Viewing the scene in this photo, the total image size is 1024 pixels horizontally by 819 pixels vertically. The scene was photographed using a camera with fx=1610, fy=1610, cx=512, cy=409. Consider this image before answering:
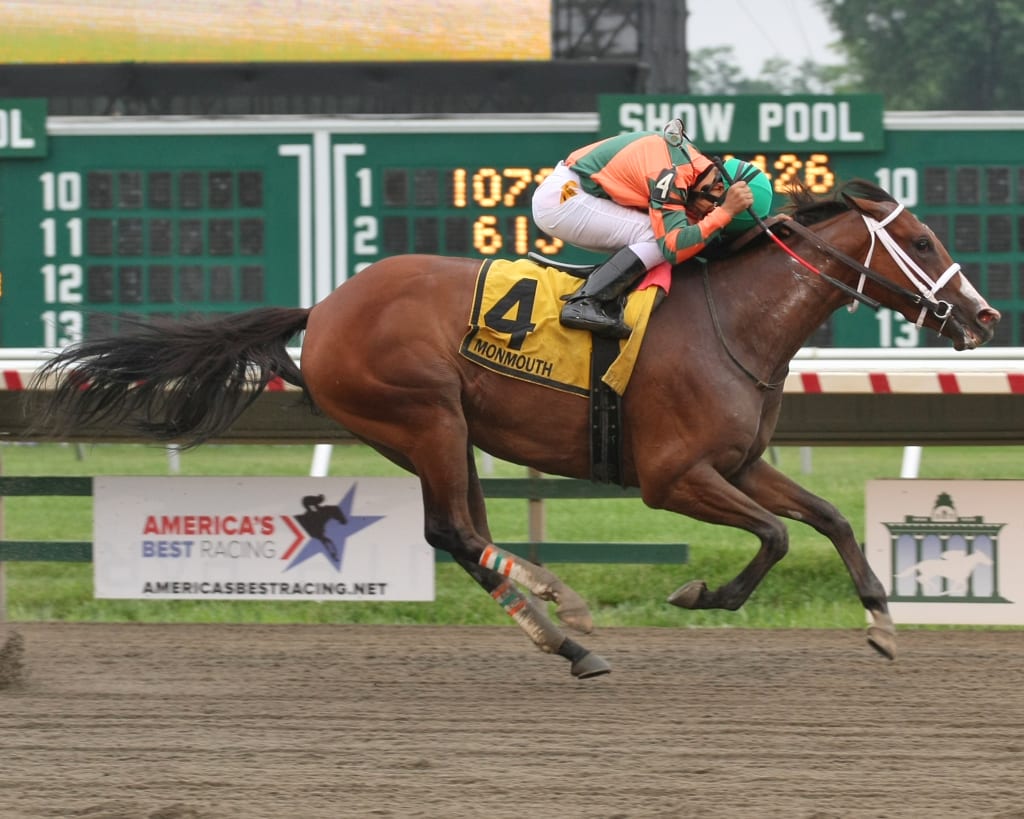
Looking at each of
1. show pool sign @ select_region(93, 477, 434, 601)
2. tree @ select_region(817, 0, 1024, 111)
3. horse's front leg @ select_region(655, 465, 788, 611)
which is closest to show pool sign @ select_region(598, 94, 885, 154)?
show pool sign @ select_region(93, 477, 434, 601)

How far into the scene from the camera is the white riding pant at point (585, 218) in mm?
5961

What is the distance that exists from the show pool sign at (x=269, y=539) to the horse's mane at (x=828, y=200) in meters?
2.45

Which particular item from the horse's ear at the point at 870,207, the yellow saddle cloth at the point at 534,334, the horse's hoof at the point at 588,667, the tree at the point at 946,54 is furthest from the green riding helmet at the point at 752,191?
the tree at the point at 946,54

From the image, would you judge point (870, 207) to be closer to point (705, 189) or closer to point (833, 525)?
point (705, 189)

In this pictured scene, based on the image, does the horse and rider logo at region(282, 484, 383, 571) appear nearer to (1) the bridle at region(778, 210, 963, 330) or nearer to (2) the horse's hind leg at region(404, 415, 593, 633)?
(2) the horse's hind leg at region(404, 415, 593, 633)

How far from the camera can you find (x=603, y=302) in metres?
5.76

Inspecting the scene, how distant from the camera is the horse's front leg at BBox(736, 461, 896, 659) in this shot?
567 centimetres

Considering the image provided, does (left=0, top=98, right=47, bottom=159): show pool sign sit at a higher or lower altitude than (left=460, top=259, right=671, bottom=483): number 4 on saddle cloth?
higher

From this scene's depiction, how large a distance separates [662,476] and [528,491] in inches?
83.7

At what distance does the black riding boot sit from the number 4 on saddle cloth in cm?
5

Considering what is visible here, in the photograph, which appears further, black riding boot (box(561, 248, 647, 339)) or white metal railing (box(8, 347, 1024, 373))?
white metal railing (box(8, 347, 1024, 373))

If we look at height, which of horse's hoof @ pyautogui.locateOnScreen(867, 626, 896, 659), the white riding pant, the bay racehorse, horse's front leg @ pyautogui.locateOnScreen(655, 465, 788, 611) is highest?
the white riding pant

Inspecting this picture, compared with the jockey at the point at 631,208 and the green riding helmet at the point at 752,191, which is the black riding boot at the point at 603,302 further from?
the green riding helmet at the point at 752,191

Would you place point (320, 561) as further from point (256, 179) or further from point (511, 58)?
point (511, 58)
